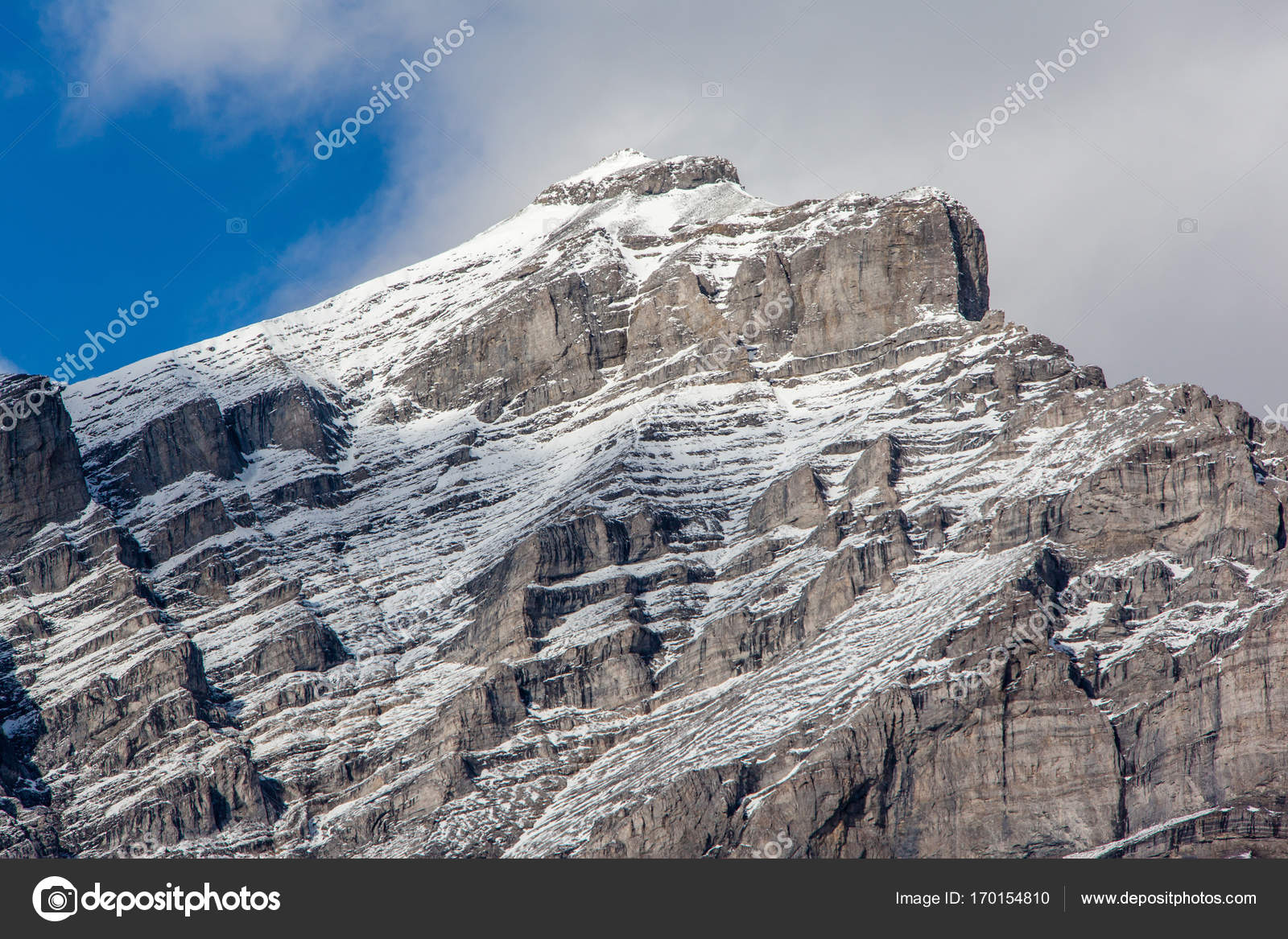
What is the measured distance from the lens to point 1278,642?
189375 mm

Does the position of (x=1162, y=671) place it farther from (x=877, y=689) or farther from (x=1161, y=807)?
(x=877, y=689)
